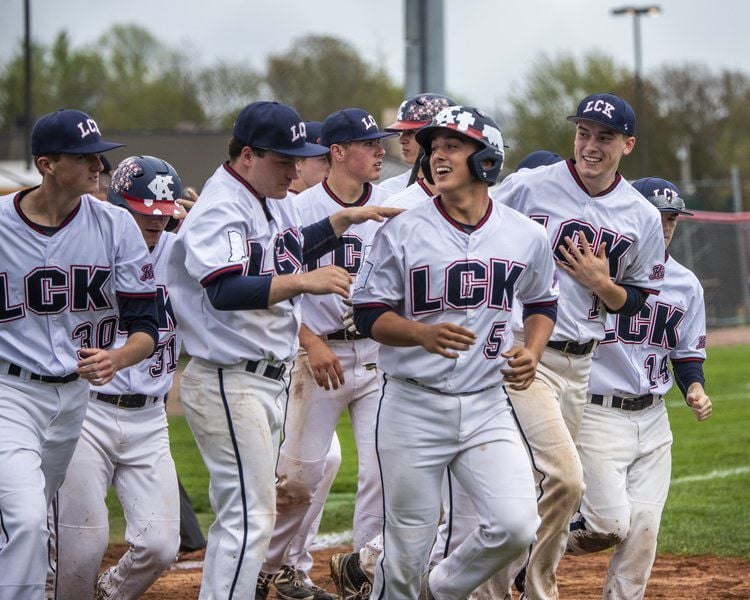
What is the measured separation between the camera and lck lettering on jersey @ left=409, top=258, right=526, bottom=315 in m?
4.71

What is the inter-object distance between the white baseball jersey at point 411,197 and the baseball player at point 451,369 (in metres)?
0.59

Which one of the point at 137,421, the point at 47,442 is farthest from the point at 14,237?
the point at 137,421

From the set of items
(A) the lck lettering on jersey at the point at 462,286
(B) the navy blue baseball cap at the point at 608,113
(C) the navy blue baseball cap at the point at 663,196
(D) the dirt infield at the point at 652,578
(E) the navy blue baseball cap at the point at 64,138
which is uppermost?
(B) the navy blue baseball cap at the point at 608,113

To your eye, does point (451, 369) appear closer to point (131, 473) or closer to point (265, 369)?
point (265, 369)

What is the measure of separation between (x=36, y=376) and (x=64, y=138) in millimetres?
935

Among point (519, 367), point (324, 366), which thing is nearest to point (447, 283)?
point (519, 367)

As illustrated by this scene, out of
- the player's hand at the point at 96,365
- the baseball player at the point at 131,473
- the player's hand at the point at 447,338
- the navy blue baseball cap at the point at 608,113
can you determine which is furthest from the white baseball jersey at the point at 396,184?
the player's hand at the point at 96,365

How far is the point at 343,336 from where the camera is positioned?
625 cm

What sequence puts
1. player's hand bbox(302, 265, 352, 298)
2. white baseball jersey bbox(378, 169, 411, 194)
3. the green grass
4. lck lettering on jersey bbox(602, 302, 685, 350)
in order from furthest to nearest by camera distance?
the green grass, white baseball jersey bbox(378, 169, 411, 194), lck lettering on jersey bbox(602, 302, 685, 350), player's hand bbox(302, 265, 352, 298)

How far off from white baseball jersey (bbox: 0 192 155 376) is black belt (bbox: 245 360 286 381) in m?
0.54

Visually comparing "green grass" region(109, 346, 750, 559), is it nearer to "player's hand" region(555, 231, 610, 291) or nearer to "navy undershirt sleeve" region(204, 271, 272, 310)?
"player's hand" region(555, 231, 610, 291)

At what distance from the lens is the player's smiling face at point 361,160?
247 inches

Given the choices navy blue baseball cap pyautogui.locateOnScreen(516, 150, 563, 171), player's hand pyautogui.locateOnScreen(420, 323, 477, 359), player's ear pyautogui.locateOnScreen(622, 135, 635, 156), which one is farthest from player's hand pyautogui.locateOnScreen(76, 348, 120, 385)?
navy blue baseball cap pyautogui.locateOnScreen(516, 150, 563, 171)

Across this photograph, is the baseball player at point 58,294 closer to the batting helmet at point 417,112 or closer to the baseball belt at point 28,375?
the baseball belt at point 28,375
